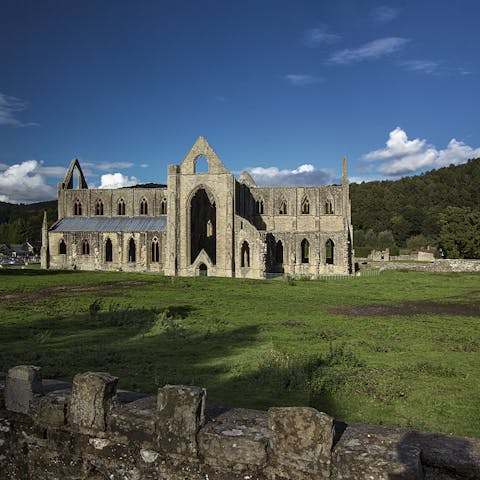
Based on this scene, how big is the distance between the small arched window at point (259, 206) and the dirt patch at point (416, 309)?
35.8 m

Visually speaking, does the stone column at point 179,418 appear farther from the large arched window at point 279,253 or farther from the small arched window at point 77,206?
the small arched window at point 77,206

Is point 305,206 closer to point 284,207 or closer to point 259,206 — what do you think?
point 284,207

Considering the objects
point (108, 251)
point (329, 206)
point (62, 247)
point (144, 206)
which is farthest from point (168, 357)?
point (62, 247)

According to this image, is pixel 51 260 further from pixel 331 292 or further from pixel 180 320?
pixel 180 320

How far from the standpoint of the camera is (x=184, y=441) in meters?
4.41

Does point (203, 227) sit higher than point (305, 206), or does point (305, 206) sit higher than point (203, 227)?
point (305, 206)

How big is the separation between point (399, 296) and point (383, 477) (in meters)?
29.4

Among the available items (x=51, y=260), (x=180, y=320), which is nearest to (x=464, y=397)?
(x=180, y=320)

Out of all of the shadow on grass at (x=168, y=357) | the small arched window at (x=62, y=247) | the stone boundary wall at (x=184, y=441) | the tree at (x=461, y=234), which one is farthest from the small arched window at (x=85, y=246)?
the stone boundary wall at (x=184, y=441)

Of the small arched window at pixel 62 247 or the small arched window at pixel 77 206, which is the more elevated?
the small arched window at pixel 77 206

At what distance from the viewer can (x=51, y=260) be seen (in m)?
61.8

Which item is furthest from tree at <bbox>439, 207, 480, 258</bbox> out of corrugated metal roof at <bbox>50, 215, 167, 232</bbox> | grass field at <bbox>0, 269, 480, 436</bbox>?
corrugated metal roof at <bbox>50, 215, 167, 232</bbox>

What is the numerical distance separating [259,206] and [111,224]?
20.3m

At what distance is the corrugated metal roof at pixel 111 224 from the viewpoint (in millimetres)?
60959
